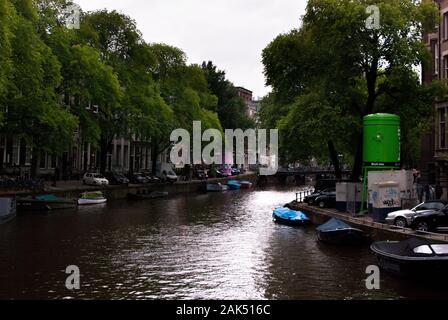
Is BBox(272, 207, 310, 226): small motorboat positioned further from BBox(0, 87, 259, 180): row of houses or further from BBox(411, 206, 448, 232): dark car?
BBox(0, 87, 259, 180): row of houses

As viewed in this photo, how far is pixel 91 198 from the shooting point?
4728 centimetres

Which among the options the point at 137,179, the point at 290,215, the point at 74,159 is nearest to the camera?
the point at 290,215

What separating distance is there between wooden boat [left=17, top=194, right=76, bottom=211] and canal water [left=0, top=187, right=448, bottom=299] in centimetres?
307

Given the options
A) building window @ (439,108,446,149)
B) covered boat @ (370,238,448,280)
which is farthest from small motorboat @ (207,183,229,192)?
covered boat @ (370,238,448,280)

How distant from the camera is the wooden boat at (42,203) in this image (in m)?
39.8

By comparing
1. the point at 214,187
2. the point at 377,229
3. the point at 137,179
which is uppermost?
the point at 137,179

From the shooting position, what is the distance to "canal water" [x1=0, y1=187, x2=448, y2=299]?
692 inches

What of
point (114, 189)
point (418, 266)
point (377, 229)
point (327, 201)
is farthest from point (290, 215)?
point (114, 189)

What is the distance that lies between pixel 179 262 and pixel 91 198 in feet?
88.2

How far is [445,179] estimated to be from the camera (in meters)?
43.0

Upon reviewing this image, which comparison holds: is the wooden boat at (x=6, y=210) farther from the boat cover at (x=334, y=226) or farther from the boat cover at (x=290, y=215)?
the boat cover at (x=334, y=226)

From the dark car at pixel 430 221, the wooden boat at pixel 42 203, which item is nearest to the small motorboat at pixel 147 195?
the wooden boat at pixel 42 203

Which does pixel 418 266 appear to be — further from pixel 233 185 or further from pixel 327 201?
pixel 233 185

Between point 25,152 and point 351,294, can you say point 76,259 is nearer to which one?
point 351,294
